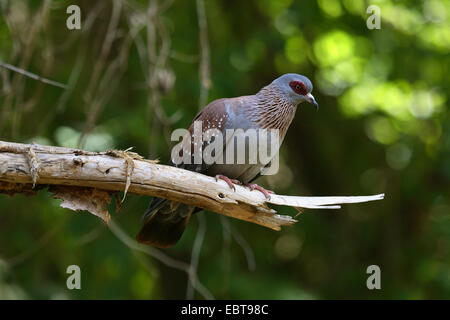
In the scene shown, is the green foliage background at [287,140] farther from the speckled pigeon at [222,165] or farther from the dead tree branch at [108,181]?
the dead tree branch at [108,181]

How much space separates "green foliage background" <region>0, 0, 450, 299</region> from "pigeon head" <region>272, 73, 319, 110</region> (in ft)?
4.78

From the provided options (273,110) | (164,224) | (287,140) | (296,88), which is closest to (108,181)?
(164,224)

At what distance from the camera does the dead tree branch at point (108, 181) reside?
10.2ft

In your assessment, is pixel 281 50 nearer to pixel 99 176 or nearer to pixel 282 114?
pixel 282 114

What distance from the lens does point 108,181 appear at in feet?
10.7

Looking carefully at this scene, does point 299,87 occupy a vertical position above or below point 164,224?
above

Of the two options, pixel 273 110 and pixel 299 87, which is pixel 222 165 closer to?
pixel 273 110

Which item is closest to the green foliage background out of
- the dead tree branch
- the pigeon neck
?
the pigeon neck

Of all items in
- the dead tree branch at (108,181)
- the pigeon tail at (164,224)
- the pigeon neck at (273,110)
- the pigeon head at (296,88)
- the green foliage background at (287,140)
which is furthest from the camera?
the green foliage background at (287,140)

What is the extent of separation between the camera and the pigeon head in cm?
442

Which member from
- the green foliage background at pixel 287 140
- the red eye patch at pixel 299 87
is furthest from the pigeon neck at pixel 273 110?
the green foliage background at pixel 287 140

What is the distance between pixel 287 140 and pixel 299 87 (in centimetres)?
361

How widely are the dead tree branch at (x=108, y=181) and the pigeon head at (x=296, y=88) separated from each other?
112 cm

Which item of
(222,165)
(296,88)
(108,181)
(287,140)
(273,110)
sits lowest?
(108,181)
